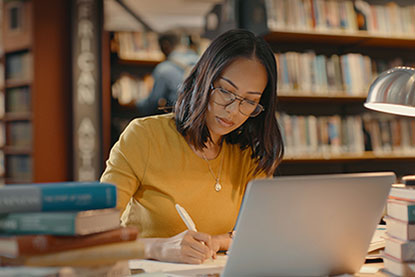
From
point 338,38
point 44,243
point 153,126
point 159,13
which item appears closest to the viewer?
point 44,243

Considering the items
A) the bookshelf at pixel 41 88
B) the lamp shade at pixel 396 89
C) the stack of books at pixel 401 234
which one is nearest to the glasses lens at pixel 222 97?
the lamp shade at pixel 396 89

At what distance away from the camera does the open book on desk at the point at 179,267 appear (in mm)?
961

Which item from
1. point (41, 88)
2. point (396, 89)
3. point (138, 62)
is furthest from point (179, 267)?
point (41, 88)

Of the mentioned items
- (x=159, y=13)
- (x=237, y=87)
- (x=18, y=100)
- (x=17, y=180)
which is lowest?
(x=17, y=180)

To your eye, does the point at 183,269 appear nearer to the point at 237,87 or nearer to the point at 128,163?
the point at 128,163

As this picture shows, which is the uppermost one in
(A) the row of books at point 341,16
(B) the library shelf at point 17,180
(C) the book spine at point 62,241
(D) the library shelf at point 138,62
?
(A) the row of books at point 341,16

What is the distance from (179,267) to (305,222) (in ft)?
1.08

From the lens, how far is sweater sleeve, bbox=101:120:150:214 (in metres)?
1.26

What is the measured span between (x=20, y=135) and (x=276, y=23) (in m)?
2.56

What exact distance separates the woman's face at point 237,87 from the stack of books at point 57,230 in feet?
2.04

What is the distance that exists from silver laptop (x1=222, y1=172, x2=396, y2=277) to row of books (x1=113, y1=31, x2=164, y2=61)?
3202 mm

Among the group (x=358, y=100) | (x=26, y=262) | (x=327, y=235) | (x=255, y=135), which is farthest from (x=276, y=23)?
(x=26, y=262)

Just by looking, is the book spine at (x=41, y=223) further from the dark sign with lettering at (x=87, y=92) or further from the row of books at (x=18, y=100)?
the row of books at (x=18, y=100)

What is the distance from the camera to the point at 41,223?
0.74 meters
